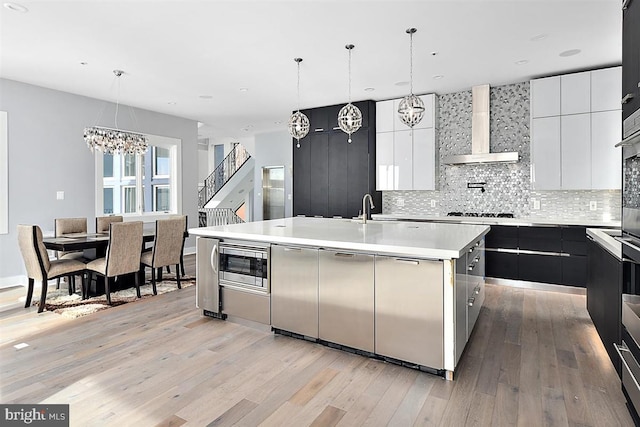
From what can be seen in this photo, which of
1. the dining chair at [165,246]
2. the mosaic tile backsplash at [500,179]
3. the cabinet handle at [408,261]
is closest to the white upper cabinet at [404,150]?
the mosaic tile backsplash at [500,179]

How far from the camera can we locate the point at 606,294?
269cm

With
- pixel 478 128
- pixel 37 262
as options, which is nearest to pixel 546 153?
pixel 478 128

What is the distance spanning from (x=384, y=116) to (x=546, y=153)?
98.7 inches

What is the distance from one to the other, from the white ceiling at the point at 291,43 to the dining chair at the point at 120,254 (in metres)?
1.99

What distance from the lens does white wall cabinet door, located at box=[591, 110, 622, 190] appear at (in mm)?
4598

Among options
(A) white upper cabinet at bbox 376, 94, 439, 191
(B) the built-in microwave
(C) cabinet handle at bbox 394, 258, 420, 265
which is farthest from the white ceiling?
(C) cabinet handle at bbox 394, 258, 420, 265

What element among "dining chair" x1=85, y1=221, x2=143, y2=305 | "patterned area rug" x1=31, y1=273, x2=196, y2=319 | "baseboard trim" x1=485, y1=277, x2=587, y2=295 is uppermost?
"dining chair" x1=85, y1=221, x2=143, y2=305

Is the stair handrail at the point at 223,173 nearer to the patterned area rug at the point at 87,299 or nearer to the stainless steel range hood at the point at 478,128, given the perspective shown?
the patterned area rug at the point at 87,299

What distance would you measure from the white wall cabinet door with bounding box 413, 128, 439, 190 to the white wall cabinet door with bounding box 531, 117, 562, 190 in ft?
4.57

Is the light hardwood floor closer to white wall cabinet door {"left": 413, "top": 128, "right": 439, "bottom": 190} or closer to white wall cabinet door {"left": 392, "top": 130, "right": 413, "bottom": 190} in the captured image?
white wall cabinet door {"left": 413, "top": 128, "right": 439, "bottom": 190}

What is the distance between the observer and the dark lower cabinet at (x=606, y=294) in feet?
7.78

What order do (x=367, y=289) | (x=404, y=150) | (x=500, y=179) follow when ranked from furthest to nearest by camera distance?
1. (x=404, y=150)
2. (x=500, y=179)
3. (x=367, y=289)

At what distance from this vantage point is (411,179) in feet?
19.9

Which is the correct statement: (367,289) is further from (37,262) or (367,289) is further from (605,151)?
(605,151)
